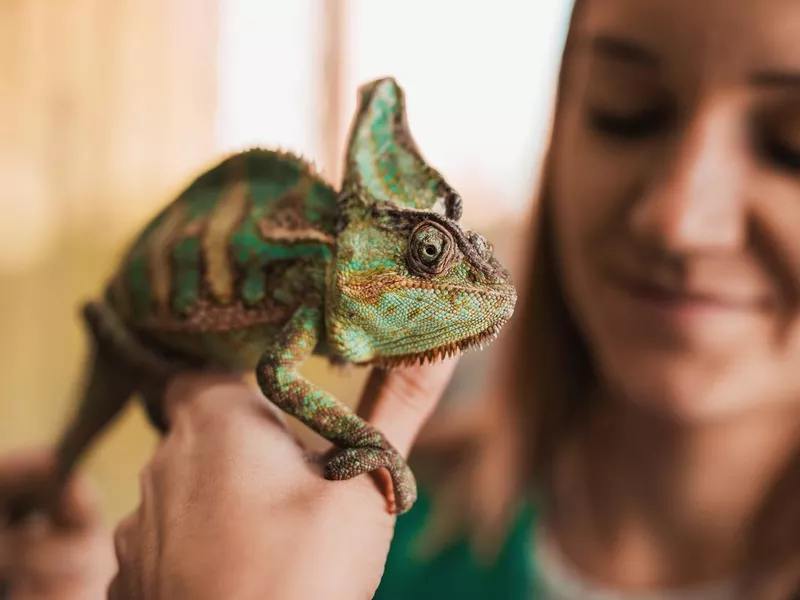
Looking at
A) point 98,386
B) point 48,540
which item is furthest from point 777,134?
point 48,540

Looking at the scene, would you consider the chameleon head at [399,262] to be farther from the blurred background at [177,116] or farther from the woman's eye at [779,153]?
the woman's eye at [779,153]

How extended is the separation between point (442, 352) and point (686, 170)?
33cm

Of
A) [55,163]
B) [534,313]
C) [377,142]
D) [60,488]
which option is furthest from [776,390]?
[55,163]

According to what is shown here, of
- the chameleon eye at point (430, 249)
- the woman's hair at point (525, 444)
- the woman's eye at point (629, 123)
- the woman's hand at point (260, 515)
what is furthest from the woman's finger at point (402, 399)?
the woman's hair at point (525, 444)

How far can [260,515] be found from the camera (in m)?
0.55

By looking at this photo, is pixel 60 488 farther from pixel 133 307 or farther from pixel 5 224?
pixel 5 224

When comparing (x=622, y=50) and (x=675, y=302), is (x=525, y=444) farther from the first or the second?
(x=622, y=50)

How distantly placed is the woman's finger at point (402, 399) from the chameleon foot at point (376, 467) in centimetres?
4

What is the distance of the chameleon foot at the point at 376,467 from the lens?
572mm

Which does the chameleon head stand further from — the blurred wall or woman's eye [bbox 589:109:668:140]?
the blurred wall

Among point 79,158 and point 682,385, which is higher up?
point 79,158

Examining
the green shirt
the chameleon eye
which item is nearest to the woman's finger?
the chameleon eye

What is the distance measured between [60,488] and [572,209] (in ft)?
3.66

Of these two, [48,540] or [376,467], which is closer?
[376,467]
